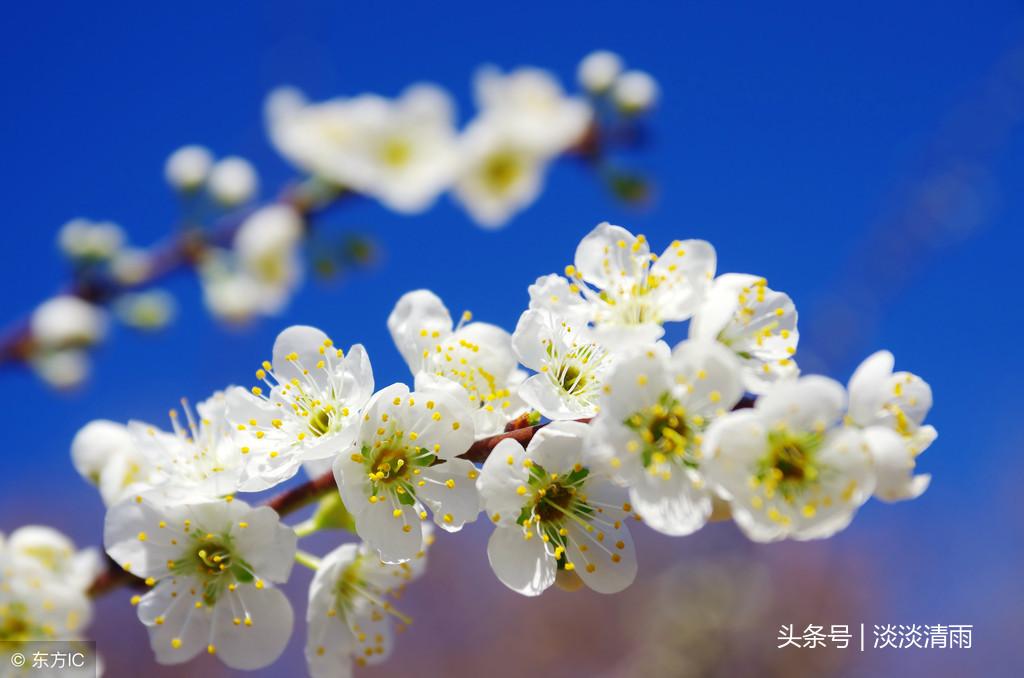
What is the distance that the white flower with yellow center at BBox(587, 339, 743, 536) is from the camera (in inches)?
→ 41.9

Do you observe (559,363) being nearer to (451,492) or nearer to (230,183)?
(451,492)

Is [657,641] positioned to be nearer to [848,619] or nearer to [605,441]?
[605,441]

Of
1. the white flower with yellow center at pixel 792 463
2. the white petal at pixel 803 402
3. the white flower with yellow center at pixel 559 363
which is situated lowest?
the white flower with yellow center at pixel 792 463

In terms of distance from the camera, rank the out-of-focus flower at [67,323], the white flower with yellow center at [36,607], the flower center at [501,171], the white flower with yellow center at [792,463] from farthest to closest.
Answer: the flower center at [501,171] < the out-of-focus flower at [67,323] < the white flower with yellow center at [36,607] < the white flower with yellow center at [792,463]

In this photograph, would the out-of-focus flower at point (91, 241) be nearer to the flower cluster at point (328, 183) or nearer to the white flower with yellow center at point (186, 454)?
the flower cluster at point (328, 183)

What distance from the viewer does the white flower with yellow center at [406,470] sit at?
1214mm

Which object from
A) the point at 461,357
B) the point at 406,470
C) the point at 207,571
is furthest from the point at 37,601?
the point at 461,357

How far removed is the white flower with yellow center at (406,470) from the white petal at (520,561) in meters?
0.08

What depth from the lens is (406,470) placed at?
1288 millimetres

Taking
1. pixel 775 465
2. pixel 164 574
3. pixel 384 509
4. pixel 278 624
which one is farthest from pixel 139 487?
pixel 775 465

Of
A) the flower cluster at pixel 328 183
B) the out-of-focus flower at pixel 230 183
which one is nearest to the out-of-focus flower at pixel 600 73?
the flower cluster at pixel 328 183

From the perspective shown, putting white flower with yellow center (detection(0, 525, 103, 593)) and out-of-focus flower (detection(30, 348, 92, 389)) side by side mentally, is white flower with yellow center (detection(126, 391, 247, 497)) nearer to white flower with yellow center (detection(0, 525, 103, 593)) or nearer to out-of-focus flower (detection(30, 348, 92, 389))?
white flower with yellow center (detection(0, 525, 103, 593))

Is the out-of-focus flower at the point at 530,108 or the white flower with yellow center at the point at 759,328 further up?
the out-of-focus flower at the point at 530,108

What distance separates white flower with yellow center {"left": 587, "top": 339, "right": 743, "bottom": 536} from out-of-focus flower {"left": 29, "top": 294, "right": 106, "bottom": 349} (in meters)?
1.97
